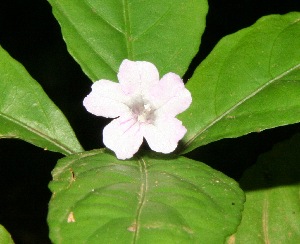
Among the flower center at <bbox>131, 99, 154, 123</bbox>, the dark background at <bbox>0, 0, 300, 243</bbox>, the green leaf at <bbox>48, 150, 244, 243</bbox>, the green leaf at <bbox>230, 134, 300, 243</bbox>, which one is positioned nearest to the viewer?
the green leaf at <bbox>48, 150, 244, 243</bbox>

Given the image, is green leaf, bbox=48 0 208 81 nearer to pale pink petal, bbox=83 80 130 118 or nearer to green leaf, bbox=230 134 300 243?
pale pink petal, bbox=83 80 130 118

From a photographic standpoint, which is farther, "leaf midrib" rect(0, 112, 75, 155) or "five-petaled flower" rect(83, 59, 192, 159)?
"leaf midrib" rect(0, 112, 75, 155)

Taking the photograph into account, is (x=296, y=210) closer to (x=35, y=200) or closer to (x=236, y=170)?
(x=236, y=170)

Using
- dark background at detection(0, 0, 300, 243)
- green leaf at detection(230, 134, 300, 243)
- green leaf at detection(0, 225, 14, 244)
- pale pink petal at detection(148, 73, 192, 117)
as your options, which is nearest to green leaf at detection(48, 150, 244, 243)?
pale pink petal at detection(148, 73, 192, 117)

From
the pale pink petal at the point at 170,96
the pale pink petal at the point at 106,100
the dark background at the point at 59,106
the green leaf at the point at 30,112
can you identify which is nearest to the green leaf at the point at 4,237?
the green leaf at the point at 30,112

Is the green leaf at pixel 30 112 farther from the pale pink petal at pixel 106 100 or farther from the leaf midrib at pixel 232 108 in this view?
the leaf midrib at pixel 232 108

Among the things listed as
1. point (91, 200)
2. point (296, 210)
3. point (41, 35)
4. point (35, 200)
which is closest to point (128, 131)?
point (91, 200)

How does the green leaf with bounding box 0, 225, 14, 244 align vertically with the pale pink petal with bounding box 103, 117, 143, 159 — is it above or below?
below
